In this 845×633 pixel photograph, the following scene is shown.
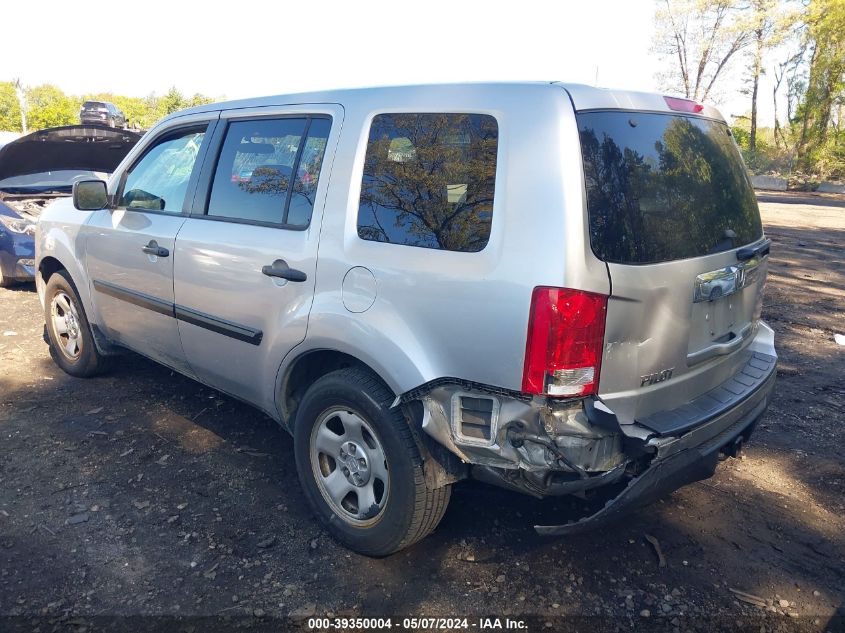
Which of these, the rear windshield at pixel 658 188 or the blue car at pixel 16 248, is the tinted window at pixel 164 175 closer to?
the rear windshield at pixel 658 188

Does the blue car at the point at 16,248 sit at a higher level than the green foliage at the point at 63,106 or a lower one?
lower

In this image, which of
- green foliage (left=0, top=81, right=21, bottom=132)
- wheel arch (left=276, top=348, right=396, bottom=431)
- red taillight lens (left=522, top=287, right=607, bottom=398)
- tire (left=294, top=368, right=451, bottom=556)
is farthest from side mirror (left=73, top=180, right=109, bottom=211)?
green foliage (left=0, top=81, right=21, bottom=132)

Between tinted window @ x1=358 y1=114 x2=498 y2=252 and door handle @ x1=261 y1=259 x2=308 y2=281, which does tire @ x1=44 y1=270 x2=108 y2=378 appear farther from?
tinted window @ x1=358 y1=114 x2=498 y2=252

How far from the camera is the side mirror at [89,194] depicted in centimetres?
418

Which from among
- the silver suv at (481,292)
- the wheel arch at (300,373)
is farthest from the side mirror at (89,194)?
the wheel arch at (300,373)

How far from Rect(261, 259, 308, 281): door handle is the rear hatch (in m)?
1.34

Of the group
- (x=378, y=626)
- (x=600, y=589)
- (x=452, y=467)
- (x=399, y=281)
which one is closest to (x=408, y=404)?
(x=452, y=467)

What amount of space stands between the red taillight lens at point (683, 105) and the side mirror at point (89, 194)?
11.1 feet

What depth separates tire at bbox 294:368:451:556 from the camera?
268 cm

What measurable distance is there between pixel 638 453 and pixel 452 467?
714 millimetres

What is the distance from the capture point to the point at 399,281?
263cm

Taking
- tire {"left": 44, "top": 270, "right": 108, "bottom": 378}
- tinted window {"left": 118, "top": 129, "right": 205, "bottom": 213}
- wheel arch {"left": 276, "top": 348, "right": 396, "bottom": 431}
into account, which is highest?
tinted window {"left": 118, "top": 129, "right": 205, "bottom": 213}

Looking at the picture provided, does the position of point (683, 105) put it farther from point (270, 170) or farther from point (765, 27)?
point (765, 27)

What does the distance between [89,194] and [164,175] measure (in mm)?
532
